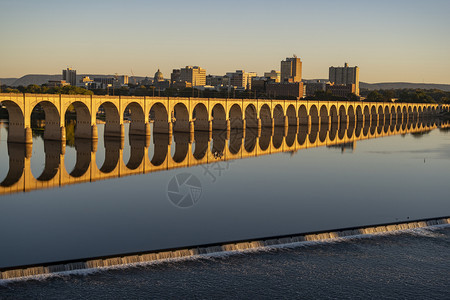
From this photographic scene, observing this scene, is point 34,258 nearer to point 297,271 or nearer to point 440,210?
point 297,271

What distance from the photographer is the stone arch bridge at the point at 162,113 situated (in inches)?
2429

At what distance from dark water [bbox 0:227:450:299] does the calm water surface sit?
102cm

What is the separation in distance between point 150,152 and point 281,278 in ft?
135

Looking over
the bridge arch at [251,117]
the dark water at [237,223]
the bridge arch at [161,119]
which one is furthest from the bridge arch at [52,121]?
the bridge arch at [251,117]

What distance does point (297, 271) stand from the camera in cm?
2286

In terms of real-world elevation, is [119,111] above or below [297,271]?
above

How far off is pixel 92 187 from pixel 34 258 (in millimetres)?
16778

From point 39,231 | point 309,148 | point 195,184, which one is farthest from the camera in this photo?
point 309,148

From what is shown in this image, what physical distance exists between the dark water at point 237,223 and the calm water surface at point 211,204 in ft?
0.25

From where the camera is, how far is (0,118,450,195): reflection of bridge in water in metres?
43.2

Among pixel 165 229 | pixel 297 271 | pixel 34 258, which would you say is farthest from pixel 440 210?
pixel 34 258

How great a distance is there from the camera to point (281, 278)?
22094 mm

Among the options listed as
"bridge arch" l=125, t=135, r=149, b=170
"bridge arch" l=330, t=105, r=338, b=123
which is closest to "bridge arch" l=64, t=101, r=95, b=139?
"bridge arch" l=125, t=135, r=149, b=170

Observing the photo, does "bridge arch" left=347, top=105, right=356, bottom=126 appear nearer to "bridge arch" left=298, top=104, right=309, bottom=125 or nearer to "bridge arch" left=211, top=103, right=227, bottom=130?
"bridge arch" left=298, top=104, right=309, bottom=125
